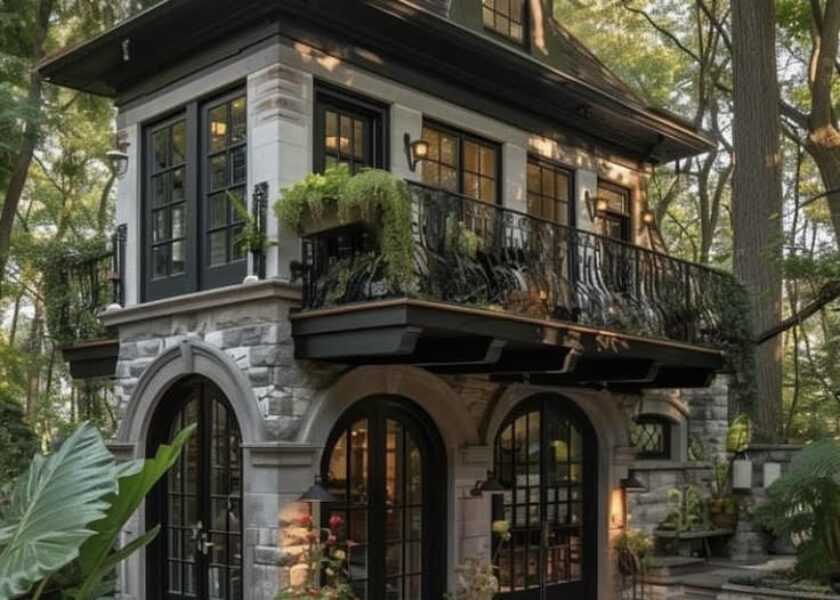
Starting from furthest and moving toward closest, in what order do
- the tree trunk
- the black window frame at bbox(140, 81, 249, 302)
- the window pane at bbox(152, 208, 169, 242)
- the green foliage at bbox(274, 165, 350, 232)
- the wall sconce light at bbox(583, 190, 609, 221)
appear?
the tree trunk < the wall sconce light at bbox(583, 190, 609, 221) < the window pane at bbox(152, 208, 169, 242) < the black window frame at bbox(140, 81, 249, 302) < the green foliage at bbox(274, 165, 350, 232)

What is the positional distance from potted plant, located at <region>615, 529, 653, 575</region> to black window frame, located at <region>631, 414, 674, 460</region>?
1493mm

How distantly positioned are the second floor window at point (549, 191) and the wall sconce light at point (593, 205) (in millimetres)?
205

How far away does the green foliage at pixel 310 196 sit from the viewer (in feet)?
25.5

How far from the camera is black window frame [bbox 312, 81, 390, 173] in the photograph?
8602mm

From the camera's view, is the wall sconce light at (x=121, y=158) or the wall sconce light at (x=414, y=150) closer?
the wall sconce light at (x=414, y=150)

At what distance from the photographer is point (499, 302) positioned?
8250 millimetres

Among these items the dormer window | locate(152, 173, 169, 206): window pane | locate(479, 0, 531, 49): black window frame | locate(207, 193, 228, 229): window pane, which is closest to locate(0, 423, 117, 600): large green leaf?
locate(207, 193, 228, 229): window pane

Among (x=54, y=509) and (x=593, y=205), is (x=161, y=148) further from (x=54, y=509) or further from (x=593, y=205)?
(x=54, y=509)

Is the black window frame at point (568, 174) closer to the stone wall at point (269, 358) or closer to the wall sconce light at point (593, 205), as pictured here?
the wall sconce light at point (593, 205)

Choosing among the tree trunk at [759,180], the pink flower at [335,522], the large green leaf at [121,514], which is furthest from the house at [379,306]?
the large green leaf at [121,514]

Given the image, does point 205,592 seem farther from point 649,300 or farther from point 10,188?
point 10,188

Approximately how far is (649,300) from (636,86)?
45.4 ft

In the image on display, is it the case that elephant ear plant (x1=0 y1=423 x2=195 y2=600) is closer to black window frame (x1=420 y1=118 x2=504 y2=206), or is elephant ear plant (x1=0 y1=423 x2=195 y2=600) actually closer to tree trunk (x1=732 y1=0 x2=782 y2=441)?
black window frame (x1=420 y1=118 x2=504 y2=206)

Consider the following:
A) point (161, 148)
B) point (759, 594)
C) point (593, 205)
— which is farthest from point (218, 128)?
point (759, 594)
